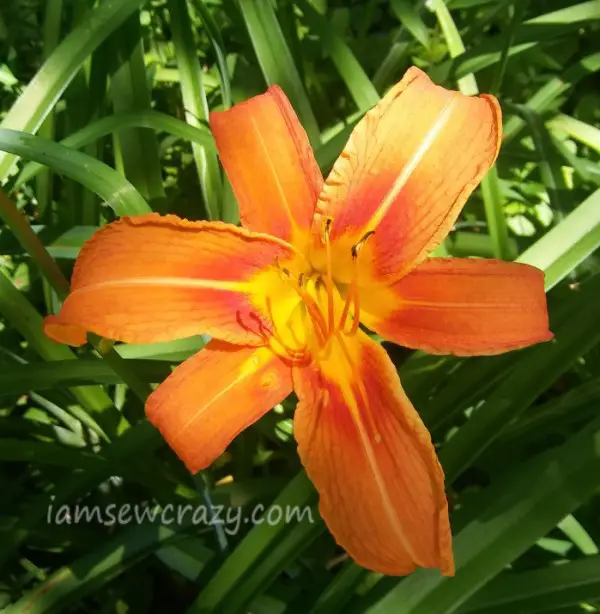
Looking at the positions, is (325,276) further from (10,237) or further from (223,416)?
(10,237)

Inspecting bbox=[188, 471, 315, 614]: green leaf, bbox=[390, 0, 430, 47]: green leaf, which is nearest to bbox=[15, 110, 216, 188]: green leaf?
bbox=[390, 0, 430, 47]: green leaf

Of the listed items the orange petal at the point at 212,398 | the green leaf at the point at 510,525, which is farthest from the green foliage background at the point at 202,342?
the orange petal at the point at 212,398

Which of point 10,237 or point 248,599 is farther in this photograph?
point 10,237

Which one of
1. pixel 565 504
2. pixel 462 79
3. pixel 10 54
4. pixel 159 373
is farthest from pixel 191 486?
pixel 10 54

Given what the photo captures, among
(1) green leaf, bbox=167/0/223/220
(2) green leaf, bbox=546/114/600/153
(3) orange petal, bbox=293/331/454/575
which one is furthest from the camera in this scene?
(2) green leaf, bbox=546/114/600/153

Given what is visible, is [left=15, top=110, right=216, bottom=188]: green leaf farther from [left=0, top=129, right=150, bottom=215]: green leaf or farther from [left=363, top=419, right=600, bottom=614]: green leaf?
[left=363, top=419, right=600, bottom=614]: green leaf

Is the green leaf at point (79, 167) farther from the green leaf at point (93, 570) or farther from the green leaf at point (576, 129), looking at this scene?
the green leaf at point (576, 129)

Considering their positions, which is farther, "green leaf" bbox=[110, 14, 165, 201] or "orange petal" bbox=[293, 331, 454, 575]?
"green leaf" bbox=[110, 14, 165, 201]
